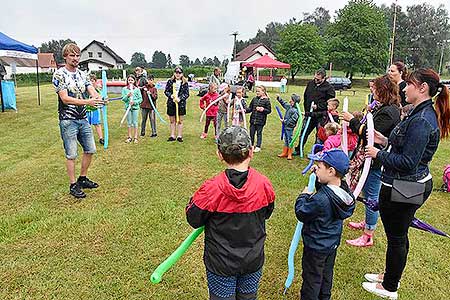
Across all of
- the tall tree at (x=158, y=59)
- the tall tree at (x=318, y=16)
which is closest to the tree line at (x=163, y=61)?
the tall tree at (x=158, y=59)

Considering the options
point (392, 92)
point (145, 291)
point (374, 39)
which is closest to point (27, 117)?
point (145, 291)

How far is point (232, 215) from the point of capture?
213cm

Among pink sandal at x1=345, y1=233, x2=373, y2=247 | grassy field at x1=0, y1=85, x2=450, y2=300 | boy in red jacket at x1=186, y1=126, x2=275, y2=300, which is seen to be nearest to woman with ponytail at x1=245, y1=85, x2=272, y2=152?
grassy field at x1=0, y1=85, x2=450, y2=300

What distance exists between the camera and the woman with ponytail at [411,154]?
105 inches

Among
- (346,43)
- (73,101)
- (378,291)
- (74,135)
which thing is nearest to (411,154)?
(378,291)

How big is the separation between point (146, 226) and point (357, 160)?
8.75 ft

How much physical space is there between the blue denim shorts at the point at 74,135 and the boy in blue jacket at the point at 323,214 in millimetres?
3541

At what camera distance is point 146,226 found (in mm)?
4438

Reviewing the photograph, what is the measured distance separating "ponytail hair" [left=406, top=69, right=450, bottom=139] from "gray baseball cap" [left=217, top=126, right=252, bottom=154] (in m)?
1.54

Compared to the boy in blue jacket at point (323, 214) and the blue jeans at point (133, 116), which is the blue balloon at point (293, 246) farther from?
the blue jeans at point (133, 116)

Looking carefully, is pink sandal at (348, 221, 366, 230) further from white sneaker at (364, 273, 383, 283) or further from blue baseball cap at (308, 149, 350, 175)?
blue baseball cap at (308, 149, 350, 175)

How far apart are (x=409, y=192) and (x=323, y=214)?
794 millimetres

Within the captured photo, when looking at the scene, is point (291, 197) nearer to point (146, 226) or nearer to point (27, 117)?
point (146, 226)

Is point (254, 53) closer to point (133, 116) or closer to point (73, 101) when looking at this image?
point (133, 116)
